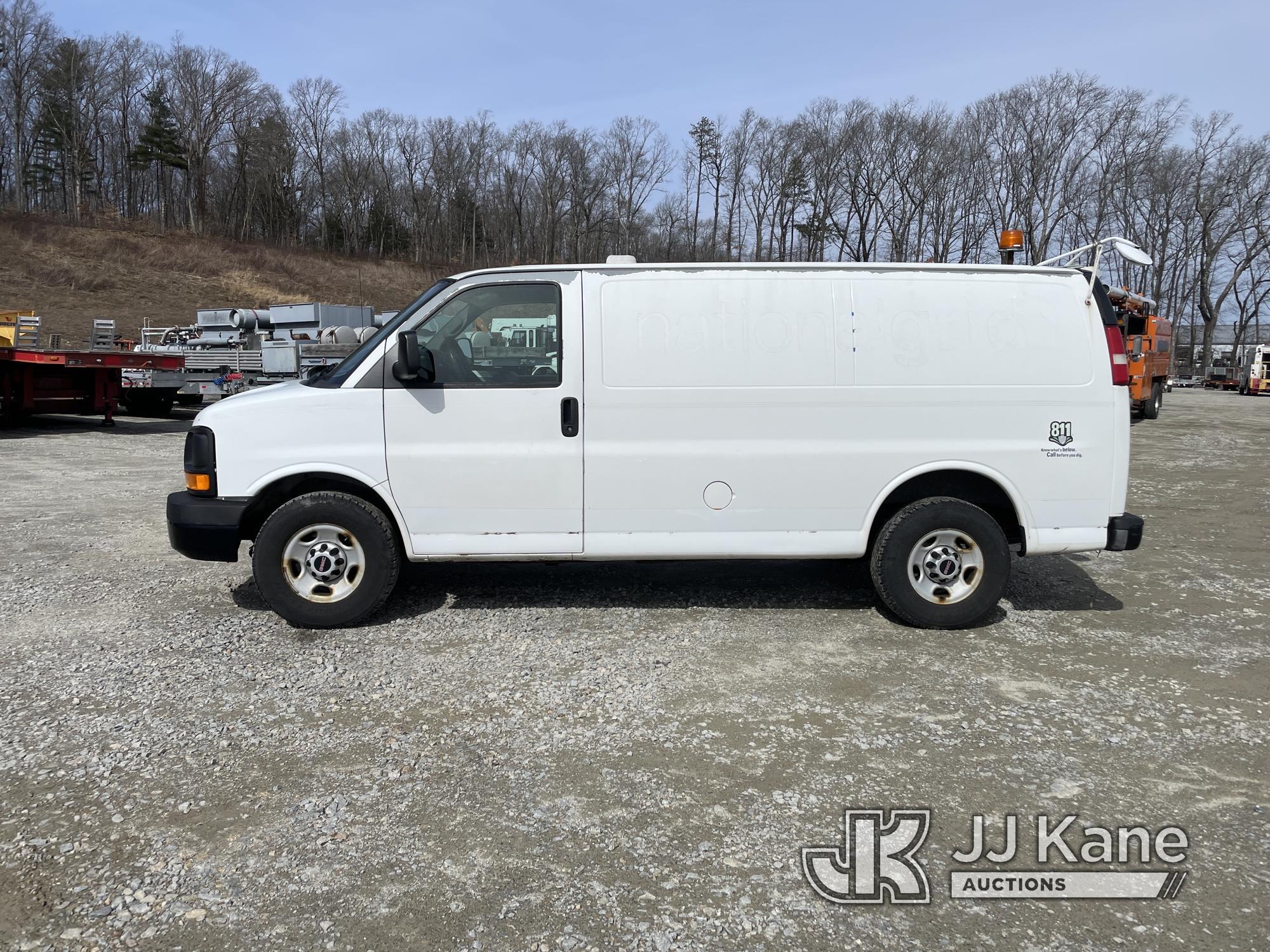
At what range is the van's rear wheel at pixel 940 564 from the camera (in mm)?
5352

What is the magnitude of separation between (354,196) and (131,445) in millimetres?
59824

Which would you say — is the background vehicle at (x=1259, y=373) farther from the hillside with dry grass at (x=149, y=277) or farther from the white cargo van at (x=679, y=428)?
the hillside with dry grass at (x=149, y=277)

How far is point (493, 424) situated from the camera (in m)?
5.25

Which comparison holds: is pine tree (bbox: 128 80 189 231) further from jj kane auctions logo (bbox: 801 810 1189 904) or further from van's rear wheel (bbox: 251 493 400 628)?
jj kane auctions logo (bbox: 801 810 1189 904)

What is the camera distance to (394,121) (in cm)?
7119

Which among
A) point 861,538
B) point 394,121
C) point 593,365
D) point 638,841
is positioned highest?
point 394,121

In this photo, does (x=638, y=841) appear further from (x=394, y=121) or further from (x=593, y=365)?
(x=394, y=121)

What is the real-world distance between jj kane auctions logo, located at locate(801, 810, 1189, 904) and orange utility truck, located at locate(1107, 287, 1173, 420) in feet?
65.8

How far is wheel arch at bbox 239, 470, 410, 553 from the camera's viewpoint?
5289 mm

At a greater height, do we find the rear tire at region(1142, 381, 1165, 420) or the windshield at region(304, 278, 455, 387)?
the windshield at region(304, 278, 455, 387)

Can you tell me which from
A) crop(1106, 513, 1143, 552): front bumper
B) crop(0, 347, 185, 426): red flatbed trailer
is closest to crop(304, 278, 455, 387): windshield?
crop(1106, 513, 1143, 552): front bumper

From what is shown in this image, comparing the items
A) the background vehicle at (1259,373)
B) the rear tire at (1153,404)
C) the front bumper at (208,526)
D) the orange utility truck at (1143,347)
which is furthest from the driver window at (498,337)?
the background vehicle at (1259,373)

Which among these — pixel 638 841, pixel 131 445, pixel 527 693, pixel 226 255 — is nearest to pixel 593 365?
pixel 527 693

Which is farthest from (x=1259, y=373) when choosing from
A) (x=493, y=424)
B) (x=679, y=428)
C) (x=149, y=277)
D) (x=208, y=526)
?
(x=149, y=277)
